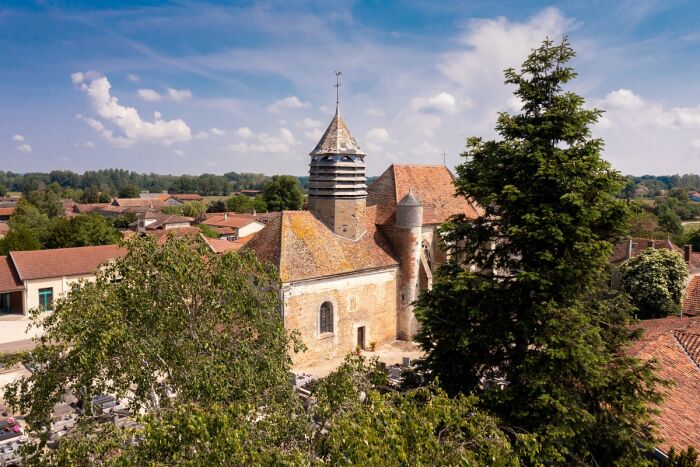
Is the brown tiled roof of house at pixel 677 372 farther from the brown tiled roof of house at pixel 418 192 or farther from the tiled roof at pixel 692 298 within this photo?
the brown tiled roof of house at pixel 418 192

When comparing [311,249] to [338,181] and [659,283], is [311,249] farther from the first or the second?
[659,283]

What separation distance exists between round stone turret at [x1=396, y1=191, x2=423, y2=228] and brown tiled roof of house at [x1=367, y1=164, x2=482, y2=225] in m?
1.13

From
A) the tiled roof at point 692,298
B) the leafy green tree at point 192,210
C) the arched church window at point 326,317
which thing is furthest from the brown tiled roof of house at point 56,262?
the leafy green tree at point 192,210

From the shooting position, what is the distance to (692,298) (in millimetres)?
29984

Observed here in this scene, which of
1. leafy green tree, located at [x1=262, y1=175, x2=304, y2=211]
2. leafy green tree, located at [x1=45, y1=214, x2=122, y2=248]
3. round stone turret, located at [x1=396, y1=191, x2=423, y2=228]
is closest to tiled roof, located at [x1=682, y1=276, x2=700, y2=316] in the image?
round stone turret, located at [x1=396, y1=191, x2=423, y2=228]

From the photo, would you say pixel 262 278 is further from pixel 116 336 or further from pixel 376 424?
pixel 376 424

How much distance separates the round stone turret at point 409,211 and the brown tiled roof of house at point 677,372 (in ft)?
40.1

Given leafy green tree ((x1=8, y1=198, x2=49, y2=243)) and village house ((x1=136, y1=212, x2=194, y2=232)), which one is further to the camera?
village house ((x1=136, y1=212, x2=194, y2=232))

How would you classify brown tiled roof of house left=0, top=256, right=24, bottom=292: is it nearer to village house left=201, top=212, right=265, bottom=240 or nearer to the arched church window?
the arched church window

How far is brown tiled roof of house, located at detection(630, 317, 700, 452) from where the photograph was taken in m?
13.8

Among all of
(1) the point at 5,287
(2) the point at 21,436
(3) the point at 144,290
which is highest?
(3) the point at 144,290

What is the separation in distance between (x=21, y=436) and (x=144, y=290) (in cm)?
1369

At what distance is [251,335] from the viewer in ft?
37.6

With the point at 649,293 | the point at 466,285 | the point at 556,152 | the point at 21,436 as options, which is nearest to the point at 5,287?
the point at 21,436
